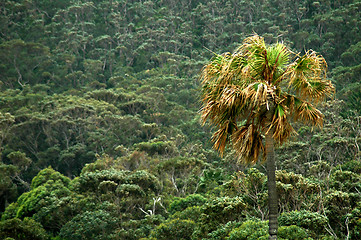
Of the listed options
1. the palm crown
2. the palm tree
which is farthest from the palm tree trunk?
the palm crown

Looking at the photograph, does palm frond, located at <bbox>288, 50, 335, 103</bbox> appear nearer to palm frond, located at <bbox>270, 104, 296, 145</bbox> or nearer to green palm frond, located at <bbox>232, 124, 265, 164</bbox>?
palm frond, located at <bbox>270, 104, 296, 145</bbox>

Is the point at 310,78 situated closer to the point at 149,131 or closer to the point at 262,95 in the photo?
the point at 262,95

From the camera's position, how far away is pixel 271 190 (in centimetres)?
669

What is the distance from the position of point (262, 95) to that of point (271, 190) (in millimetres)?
1598

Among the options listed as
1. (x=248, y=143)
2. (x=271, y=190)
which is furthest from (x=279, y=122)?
(x=271, y=190)

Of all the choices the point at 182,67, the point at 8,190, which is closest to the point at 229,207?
the point at 8,190

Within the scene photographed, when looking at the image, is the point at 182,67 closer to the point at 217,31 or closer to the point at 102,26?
the point at 217,31

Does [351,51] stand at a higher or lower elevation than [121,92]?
higher

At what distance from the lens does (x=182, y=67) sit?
2274 inches

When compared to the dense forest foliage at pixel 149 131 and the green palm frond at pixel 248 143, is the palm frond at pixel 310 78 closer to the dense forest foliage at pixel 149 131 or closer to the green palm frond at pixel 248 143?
the green palm frond at pixel 248 143

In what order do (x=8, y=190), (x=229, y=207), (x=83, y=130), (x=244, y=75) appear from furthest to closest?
1. (x=83, y=130)
2. (x=8, y=190)
3. (x=229, y=207)
4. (x=244, y=75)

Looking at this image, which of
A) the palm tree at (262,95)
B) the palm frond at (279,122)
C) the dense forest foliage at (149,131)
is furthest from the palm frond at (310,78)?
the dense forest foliage at (149,131)

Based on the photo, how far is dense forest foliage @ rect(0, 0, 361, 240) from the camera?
15.8 meters

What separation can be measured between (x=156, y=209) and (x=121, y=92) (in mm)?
23001
